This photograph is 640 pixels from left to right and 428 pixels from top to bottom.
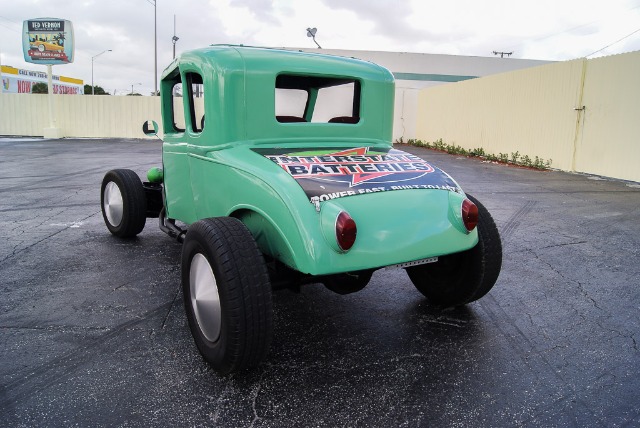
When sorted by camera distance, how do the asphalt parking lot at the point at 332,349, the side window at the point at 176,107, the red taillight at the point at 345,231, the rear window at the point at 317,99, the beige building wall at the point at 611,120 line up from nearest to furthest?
the asphalt parking lot at the point at 332,349 → the red taillight at the point at 345,231 → the rear window at the point at 317,99 → the side window at the point at 176,107 → the beige building wall at the point at 611,120

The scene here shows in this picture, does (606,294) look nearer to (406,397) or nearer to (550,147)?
(406,397)

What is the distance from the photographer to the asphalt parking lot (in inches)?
92.4

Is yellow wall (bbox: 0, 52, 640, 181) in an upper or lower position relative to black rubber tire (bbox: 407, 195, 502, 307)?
upper

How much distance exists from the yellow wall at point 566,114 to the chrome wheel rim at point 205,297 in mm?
10957

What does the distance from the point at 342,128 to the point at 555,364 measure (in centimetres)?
212

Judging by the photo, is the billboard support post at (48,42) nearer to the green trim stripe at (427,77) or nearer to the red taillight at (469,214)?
the green trim stripe at (427,77)

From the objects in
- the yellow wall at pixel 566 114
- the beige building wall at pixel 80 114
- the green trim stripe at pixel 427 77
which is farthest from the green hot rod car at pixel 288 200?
the green trim stripe at pixel 427 77

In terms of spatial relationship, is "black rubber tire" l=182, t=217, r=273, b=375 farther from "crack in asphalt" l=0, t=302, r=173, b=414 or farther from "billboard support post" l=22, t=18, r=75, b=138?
"billboard support post" l=22, t=18, r=75, b=138

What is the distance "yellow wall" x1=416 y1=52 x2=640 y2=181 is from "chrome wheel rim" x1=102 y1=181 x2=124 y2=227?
10546 mm

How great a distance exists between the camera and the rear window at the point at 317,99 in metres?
3.87

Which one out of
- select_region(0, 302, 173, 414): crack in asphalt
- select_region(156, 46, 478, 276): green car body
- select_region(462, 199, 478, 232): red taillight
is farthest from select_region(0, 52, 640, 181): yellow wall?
select_region(0, 302, 173, 414): crack in asphalt

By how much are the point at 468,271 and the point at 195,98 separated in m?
2.38

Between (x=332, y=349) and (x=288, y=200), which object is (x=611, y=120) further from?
(x=288, y=200)

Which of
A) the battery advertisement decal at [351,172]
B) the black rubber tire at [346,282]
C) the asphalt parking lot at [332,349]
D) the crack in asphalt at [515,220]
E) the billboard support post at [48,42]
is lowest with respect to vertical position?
the asphalt parking lot at [332,349]
